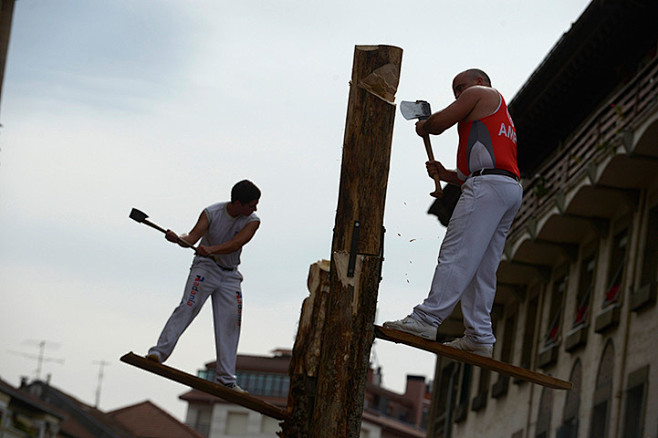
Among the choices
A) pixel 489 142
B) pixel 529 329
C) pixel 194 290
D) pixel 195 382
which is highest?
pixel 529 329

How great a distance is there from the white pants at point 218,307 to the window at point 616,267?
14.0 meters

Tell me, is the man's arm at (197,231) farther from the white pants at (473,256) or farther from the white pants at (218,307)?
the white pants at (473,256)

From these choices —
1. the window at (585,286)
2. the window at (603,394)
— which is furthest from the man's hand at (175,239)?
the window at (585,286)

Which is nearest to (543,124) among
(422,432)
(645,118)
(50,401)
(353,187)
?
(645,118)

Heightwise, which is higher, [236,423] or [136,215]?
[136,215]

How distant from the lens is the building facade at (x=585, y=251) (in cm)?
2300

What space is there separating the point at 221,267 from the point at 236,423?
88.4m

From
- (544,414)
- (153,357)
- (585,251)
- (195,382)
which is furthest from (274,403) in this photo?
(195,382)

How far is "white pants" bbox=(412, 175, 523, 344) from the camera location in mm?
8672

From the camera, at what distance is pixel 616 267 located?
996 inches

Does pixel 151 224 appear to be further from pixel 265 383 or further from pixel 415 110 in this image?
pixel 265 383

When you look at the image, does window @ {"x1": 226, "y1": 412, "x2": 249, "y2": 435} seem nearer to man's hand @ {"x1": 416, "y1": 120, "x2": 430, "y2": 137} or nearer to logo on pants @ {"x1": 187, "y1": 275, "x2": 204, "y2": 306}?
logo on pants @ {"x1": 187, "y1": 275, "x2": 204, "y2": 306}

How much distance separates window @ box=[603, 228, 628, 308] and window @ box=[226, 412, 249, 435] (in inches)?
2913

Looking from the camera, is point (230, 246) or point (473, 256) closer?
point (473, 256)
